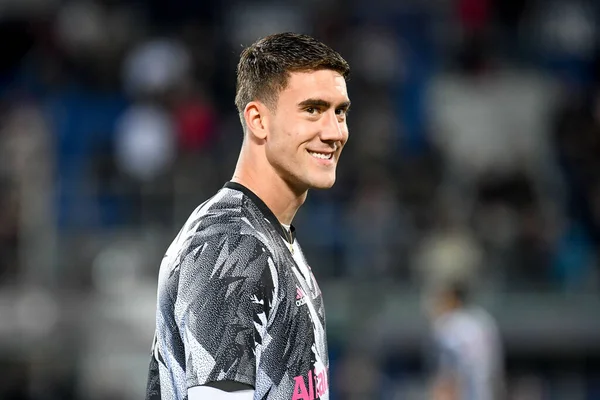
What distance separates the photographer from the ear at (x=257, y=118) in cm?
329

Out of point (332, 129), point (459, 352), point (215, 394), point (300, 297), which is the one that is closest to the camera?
point (215, 394)

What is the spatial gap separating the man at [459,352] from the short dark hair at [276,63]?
656 centimetres

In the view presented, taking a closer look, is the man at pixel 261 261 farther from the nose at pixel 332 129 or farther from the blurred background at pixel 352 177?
the blurred background at pixel 352 177

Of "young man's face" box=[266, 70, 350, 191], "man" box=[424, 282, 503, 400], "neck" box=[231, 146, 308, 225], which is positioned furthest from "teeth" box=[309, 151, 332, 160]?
"man" box=[424, 282, 503, 400]

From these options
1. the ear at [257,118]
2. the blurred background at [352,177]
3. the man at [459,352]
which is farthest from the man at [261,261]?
the blurred background at [352,177]

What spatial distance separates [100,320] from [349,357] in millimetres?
2510

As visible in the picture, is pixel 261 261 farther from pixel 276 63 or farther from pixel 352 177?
pixel 352 177

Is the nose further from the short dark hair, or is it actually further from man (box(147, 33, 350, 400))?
the short dark hair

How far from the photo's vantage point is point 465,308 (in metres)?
9.95

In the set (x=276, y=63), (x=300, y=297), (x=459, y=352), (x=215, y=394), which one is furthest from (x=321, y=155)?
(x=459, y=352)

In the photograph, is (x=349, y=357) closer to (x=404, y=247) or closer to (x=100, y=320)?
(x=404, y=247)

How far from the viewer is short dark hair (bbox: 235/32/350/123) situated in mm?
3260

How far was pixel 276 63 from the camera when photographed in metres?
3.28

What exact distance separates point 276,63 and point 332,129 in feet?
0.83
